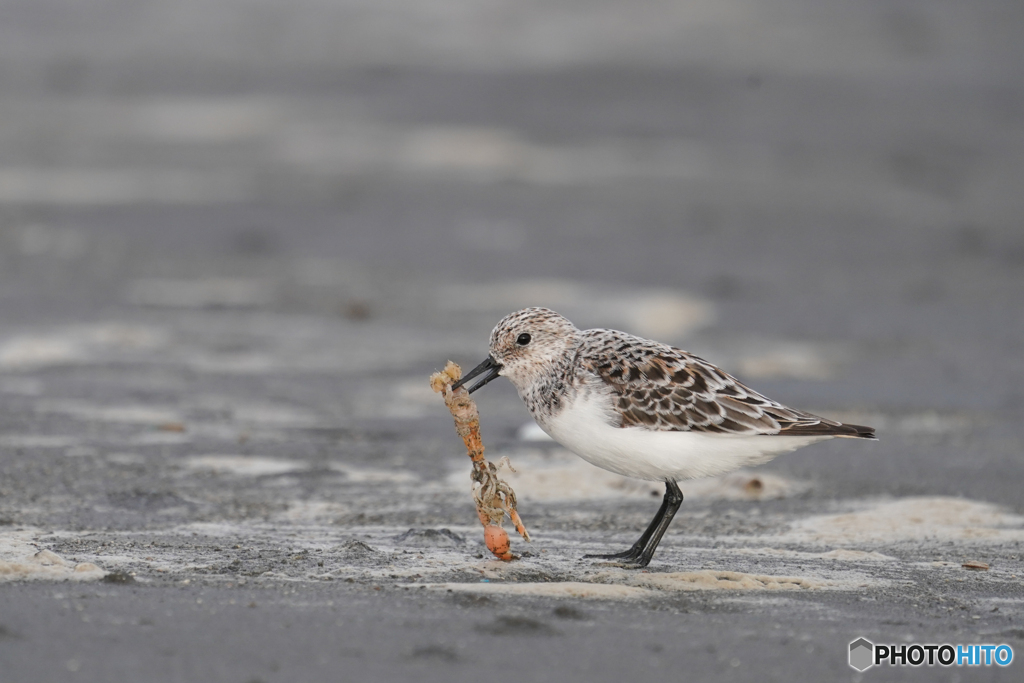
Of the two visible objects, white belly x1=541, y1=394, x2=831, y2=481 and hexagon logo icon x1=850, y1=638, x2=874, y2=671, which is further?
white belly x1=541, y1=394, x2=831, y2=481

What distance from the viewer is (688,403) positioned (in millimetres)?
4988

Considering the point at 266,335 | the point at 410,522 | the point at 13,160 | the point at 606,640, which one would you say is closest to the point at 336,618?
the point at 606,640

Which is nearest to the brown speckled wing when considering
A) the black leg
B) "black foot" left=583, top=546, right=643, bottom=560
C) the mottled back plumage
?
the mottled back plumage

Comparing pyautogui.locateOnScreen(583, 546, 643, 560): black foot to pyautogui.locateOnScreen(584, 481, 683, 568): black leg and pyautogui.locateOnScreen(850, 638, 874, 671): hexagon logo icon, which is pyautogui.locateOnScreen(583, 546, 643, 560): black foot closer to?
pyautogui.locateOnScreen(584, 481, 683, 568): black leg

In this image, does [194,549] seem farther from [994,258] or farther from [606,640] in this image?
[994,258]

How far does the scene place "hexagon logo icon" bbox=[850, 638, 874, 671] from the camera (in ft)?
12.4

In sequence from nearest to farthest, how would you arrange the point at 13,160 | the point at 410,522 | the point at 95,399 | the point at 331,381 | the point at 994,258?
the point at 410,522, the point at 95,399, the point at 331,381, the point at 994,258, the point at 13,160

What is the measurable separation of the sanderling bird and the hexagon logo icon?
1.10m

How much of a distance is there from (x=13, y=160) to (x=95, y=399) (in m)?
9.67

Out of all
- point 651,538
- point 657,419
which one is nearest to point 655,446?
point 657,419

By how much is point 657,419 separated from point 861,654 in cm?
134

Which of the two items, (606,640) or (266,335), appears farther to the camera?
(266,335)

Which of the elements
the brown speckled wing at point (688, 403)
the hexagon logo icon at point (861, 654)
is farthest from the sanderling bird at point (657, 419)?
the hexagon logo icon at point (861, 654)

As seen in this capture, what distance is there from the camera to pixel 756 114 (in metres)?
16.7
